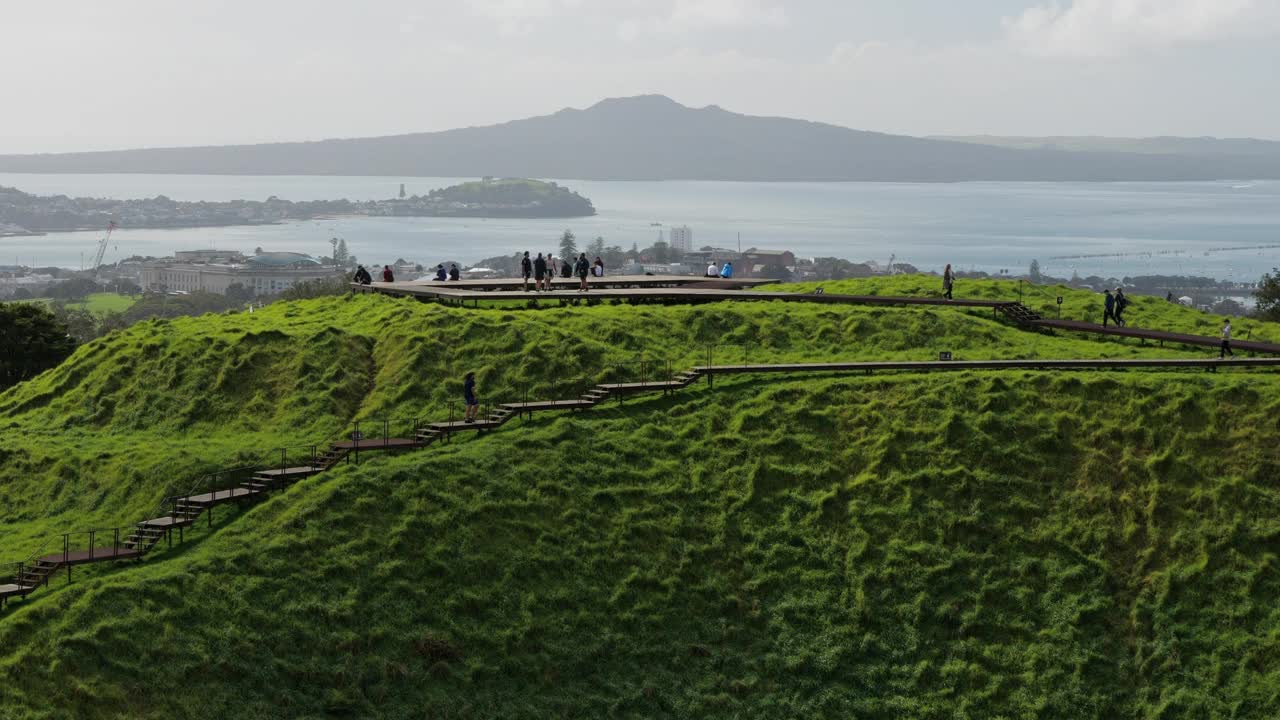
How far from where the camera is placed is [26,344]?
6103 cm

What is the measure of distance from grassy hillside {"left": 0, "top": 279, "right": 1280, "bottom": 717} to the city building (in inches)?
5245

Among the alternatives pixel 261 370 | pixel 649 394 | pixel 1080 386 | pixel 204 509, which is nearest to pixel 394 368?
pixel 261 370

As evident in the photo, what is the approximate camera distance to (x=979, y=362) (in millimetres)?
44281

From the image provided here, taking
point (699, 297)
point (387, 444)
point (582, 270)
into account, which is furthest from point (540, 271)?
point (387, 444)

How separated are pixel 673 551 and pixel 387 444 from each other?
884 centimetres

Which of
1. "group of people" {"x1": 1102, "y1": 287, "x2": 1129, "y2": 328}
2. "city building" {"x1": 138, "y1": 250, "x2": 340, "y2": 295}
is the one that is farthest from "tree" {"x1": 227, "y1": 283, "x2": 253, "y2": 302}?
"group of people" {"x1": 1102, "y1": 287, "x2": 1129, "y2": 328}

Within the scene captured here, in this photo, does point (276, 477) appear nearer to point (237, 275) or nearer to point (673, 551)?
point (673, 551)

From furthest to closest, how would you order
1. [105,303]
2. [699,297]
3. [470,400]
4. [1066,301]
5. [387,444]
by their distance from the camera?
1. [105,303]
2. [1066,301]
3. [699,297]
4. [470,400]
5. [387,444]

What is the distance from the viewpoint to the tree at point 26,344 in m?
60.6

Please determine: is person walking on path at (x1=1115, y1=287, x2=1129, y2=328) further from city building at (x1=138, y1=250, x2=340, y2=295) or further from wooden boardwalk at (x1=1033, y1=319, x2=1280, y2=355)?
city building at (x1=138, y1=250, x2=340, y2=295)

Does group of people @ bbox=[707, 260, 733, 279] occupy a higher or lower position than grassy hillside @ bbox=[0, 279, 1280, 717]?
higher

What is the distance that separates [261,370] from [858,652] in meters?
23.7

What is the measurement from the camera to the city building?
17675cm

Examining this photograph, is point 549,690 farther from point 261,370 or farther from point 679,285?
point 679,285
